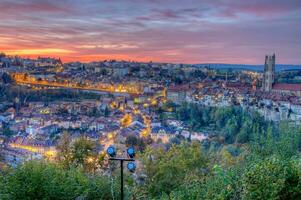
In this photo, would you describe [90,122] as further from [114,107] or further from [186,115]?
[114,107]

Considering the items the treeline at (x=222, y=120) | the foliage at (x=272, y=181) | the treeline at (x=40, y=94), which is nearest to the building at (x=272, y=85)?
the treeline at (x=222, y=120)

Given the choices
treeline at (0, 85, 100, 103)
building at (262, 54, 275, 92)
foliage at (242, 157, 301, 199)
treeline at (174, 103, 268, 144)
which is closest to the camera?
foliage at (242, 157, 301, 199)

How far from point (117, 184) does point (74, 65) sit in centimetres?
6757

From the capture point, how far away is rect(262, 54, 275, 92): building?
35.2 meters

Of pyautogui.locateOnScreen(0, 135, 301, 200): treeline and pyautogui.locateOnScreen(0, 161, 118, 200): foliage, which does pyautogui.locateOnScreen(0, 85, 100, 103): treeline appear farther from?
pyautogui.locateOnScreen(0, 161, 118, 200): foliage

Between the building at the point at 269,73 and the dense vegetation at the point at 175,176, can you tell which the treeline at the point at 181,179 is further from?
the building at the point at 269,73

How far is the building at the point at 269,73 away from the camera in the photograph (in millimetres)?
35188

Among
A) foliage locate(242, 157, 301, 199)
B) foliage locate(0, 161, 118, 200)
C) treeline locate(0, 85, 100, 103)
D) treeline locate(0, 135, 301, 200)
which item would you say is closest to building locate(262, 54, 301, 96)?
treeline locate(0, 85, 100, 103)

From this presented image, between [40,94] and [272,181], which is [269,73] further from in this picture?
[272,181]

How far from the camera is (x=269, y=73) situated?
117ft

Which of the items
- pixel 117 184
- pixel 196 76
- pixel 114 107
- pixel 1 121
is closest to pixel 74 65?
pixel 196 76

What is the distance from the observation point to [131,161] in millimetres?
3031

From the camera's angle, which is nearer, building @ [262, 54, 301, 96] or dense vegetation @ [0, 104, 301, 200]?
dense vegetation @ [0, 104, 301, 200]

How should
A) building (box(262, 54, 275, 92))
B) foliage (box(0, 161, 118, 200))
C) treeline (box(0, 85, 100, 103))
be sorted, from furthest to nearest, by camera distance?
1. building (box(262, 54, 275, 92))
2. treeline (box(0, 85, 100, 103))
3. foliage (box(0, 161, 118, 200))
